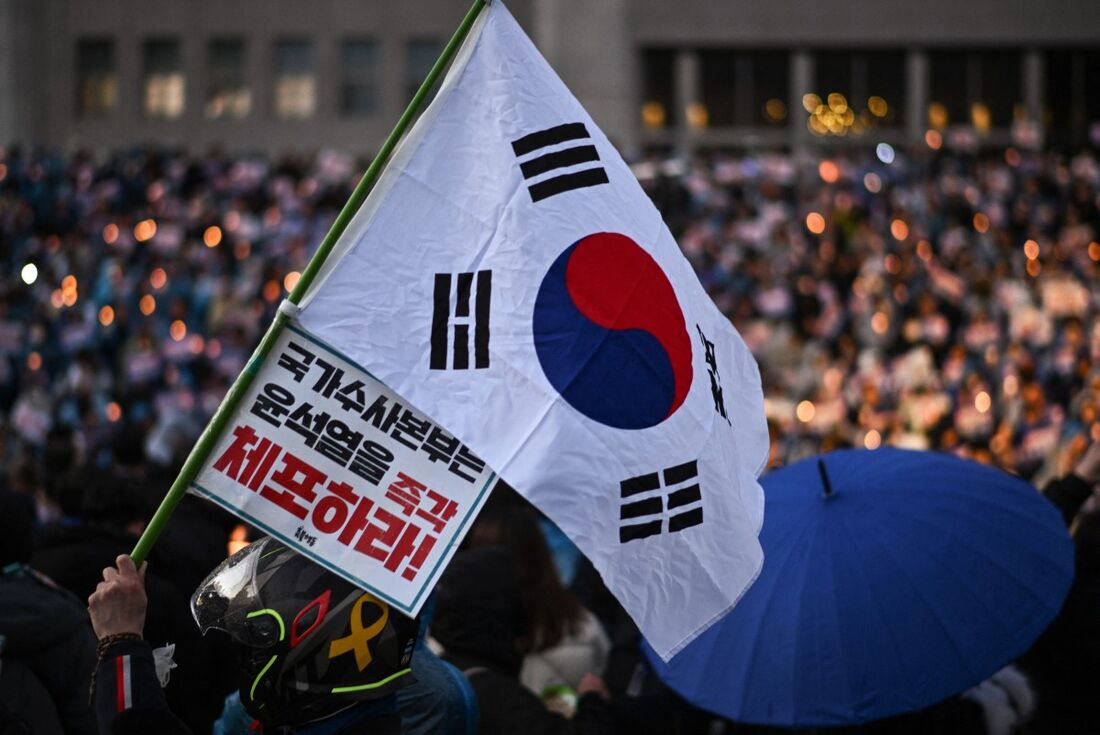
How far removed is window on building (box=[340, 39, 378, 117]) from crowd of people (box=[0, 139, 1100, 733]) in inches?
395

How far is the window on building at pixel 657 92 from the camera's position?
3541cm

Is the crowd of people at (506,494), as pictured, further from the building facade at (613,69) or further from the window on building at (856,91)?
the building facade at (613,69)

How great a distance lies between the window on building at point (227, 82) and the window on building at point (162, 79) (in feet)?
2.22

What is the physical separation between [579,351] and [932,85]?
34.1 meters

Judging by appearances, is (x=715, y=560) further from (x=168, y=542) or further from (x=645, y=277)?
(x=168, y=542)

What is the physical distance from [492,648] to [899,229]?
64.0 ft

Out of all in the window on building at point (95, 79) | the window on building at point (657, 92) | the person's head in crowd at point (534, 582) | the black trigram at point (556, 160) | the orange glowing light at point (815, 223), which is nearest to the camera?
the black trigram at point (556, 160)

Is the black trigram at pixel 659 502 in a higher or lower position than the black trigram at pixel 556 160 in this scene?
lower

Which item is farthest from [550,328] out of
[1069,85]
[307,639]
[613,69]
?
[1069,85]

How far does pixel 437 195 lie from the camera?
11.0ft

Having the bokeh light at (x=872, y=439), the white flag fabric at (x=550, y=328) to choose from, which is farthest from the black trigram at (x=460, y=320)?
the bokeh light at (x=872, y=439)

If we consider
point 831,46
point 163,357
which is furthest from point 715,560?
point 831,46

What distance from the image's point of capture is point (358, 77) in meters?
37.8

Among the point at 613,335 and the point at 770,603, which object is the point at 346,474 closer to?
the point at 613,335
